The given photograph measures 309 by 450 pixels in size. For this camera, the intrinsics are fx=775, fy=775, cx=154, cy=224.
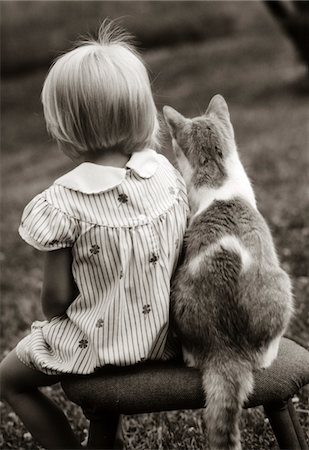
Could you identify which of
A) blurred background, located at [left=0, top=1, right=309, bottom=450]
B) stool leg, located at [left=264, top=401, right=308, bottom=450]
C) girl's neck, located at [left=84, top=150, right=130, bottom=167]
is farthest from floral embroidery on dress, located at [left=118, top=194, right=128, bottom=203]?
stool leg, located at [left=264, top=401, right=308, bottom=450]

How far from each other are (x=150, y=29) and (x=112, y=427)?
1920 cm

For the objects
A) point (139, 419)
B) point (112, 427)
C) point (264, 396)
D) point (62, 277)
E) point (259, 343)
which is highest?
point (62, 277)

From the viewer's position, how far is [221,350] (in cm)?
246

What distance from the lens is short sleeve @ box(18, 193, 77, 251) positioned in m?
2.44

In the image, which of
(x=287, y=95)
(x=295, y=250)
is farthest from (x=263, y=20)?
(x=295, y=250)

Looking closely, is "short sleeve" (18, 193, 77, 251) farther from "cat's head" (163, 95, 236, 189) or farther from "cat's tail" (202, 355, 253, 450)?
"cat's tail" (202, 355, 253, 450)

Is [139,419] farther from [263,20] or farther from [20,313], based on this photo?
[263,20]

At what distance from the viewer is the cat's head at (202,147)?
2627 mm

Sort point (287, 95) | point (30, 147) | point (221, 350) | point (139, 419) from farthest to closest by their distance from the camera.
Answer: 1. point (30, 147)
2. point (287, 95)
3. point (139, 419)
4. point (221, 350)

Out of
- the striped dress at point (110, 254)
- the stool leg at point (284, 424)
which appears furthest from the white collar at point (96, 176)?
the stool leg at point (284, 424)

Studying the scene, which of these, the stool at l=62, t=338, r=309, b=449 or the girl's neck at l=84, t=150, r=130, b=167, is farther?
the girl's neck at l=84, t=150, r=130, b=167

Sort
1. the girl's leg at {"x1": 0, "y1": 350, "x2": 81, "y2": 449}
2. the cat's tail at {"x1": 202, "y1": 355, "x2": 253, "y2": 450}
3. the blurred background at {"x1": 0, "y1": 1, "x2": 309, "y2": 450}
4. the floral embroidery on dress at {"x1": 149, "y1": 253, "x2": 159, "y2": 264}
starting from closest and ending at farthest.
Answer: the cat's tail at {"x1": 202, "y1": 355, "x2": 253, "y2": 450}
the floral embroidery on dress at {"x1": 149, "y1": 253, "x2": 159, "y2": 264}
the girl's leg at {"x1": 0, "y1": 350, "x2": 81, "y2": 449}
the blurred background at {"x1": 0, "y1": 1, "x2": 309, "y2": 450}

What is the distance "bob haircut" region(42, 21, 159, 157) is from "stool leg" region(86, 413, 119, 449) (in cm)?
92

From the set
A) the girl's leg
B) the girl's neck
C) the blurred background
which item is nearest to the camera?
the girl's neck
